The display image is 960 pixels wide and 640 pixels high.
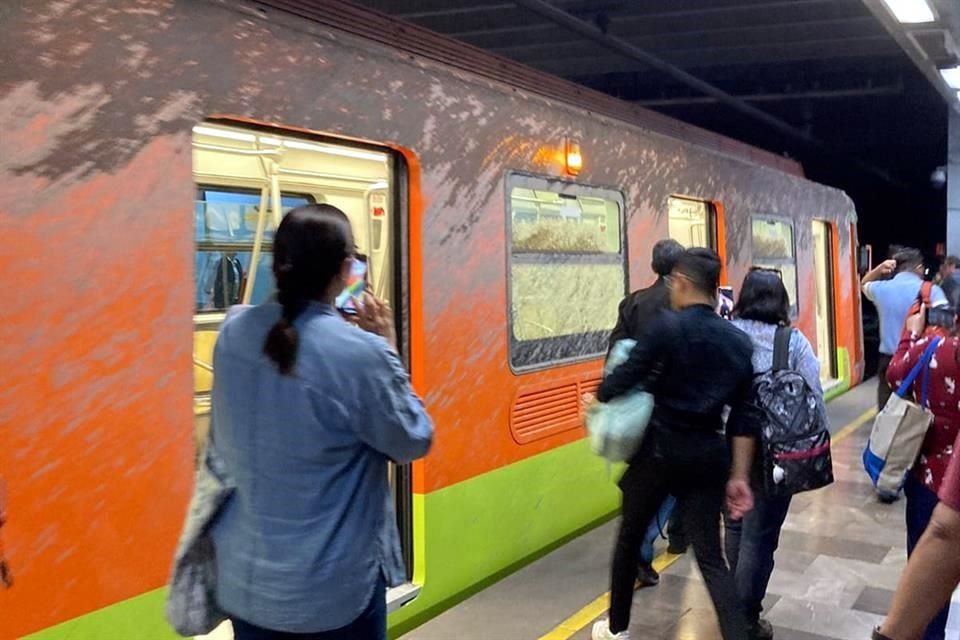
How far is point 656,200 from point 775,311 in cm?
227

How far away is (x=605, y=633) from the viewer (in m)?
3.50

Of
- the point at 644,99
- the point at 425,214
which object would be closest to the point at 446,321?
the point at 425,214

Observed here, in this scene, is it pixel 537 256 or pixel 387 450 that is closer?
pixel 387 450

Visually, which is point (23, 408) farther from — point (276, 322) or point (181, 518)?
point (276, 322)

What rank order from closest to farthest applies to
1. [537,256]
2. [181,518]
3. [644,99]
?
1. [181,518]
2. [537,256]
3. [644,99]

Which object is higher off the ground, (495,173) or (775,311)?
(495,173)

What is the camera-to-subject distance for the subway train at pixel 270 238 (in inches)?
92.4

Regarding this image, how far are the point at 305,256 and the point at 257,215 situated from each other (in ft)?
7.60

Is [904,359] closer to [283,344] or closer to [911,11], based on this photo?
[283,344]

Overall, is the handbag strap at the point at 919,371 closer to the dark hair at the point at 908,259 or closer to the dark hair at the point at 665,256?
the dark hair at the point at 665,256

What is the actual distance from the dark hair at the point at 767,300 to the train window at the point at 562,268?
1.23 meters

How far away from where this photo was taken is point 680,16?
341 inches

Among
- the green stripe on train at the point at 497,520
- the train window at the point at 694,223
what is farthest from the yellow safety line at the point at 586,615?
the train window at the point at 694,223

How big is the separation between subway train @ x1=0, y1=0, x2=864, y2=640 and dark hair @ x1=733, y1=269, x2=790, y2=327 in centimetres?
Result: 118
